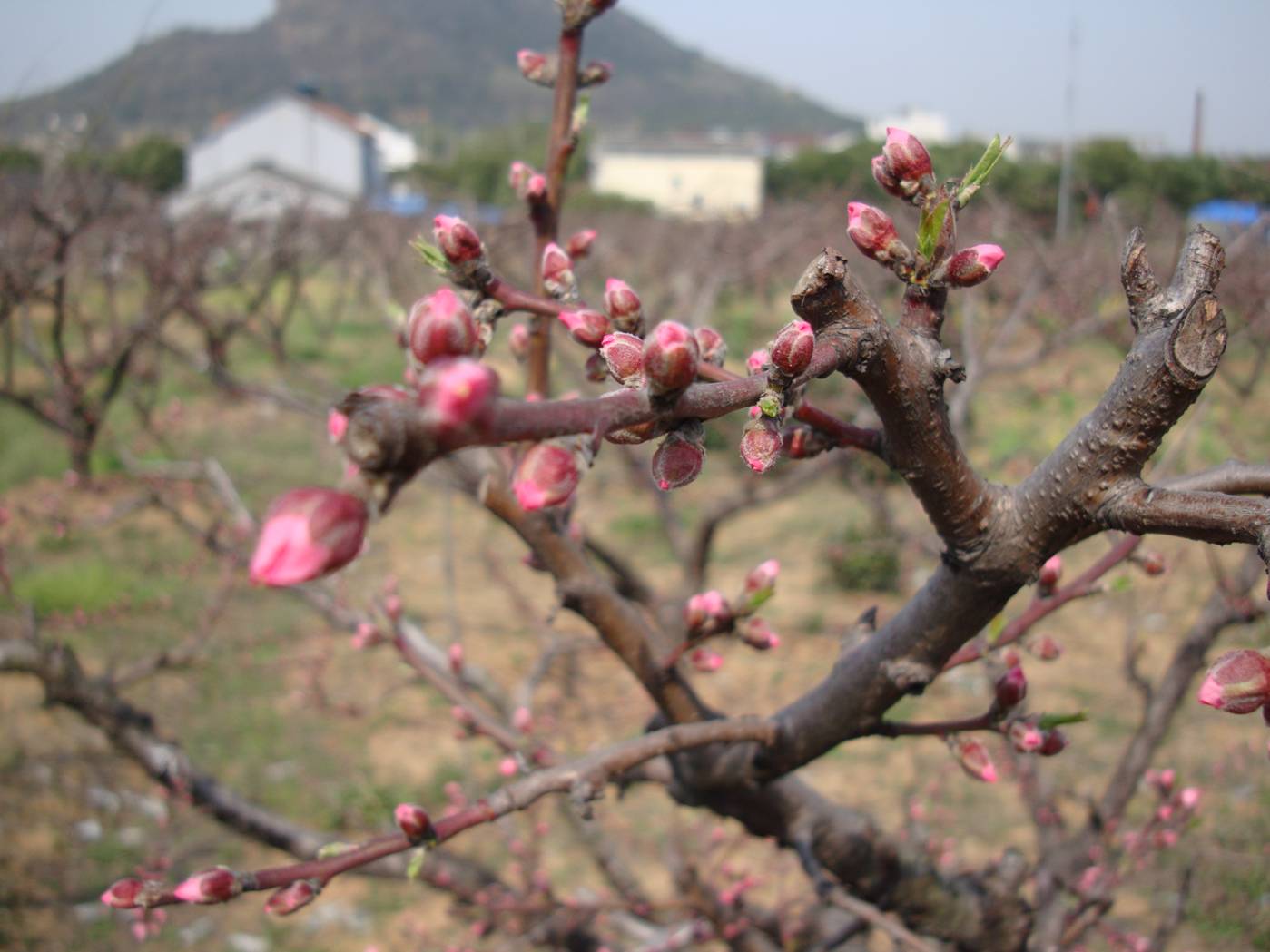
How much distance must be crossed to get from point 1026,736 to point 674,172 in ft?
153

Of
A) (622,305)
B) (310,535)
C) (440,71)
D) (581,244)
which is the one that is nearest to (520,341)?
(581,244)

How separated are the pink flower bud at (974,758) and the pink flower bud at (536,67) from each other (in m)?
0.99

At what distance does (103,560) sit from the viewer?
7.02m

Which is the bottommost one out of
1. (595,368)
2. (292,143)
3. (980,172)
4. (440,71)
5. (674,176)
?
(440,71)

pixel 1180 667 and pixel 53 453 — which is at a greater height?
pixel 1180 667

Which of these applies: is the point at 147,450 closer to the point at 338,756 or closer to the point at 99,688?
the point at 338,756

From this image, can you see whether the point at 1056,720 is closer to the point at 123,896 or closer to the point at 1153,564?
the point at 1153,564

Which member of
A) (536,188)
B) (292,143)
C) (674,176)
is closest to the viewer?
(536,188)

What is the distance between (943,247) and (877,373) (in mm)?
129

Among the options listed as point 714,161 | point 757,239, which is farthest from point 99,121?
point 714,161

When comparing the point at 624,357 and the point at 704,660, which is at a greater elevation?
the point at 624,357

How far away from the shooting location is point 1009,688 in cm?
105

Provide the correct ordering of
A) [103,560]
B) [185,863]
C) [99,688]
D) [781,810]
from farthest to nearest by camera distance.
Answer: [103,560], [185,863], [99,688], [781,810]

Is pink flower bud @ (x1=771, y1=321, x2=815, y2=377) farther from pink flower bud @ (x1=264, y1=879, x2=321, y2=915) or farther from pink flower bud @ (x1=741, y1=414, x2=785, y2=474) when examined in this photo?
pink flower bud @ (x1=264, y1=879, x2=321, y2=915)
